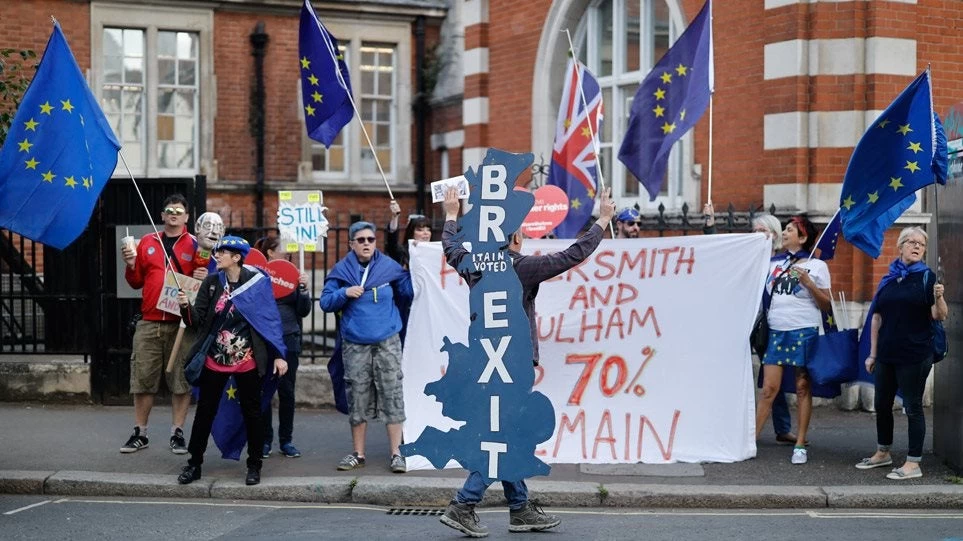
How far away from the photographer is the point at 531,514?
25.1ft

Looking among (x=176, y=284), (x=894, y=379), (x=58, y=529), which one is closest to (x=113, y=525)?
(x=58, y=529)

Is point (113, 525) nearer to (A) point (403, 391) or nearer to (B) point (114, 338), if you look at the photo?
(A) point (403, 391)

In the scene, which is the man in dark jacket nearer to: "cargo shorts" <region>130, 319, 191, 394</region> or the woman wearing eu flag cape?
the woman wearing eu flag cape

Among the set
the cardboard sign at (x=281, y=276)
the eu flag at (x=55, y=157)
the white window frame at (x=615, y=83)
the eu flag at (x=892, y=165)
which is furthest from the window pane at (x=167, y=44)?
the eu flag at (x=892, y=165)

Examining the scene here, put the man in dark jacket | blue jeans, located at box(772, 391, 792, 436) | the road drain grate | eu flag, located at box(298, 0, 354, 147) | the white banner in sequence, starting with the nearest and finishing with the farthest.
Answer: the man in dark jacket, the road drain grate, the white banner, blue jeans, located at box(772, 391, 792, 436), eu flag, located at box(298, 0, 354, 147)

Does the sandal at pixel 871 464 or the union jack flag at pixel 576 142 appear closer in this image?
the sandal at pixel 871 464

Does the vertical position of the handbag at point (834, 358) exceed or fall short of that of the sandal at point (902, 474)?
it exceeds it

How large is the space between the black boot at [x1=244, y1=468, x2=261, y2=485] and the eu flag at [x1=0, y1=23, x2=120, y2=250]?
6.70 ft

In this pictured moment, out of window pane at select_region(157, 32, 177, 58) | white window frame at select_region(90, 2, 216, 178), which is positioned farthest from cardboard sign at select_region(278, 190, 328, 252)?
window pane at select_region(157, 32, 177, 58)

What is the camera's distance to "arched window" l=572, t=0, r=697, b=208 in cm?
1517

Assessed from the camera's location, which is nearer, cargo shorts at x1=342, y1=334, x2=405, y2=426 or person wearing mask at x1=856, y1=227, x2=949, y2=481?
person wearing mask at x1=856, y1=227, x2=949, y2=481

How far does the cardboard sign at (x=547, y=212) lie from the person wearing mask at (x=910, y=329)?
292 cm

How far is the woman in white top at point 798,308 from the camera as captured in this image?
987cm

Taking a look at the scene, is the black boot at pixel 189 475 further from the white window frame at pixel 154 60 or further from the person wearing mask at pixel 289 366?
the white window frame at pixel 154 60
